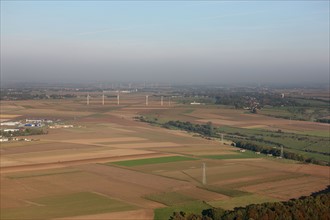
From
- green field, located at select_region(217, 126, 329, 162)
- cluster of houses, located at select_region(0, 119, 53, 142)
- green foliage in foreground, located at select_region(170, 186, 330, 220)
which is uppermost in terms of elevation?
cluster of houses, located at select_region(0, 119, 53, 142)

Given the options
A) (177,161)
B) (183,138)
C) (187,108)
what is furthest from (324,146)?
(187,108)

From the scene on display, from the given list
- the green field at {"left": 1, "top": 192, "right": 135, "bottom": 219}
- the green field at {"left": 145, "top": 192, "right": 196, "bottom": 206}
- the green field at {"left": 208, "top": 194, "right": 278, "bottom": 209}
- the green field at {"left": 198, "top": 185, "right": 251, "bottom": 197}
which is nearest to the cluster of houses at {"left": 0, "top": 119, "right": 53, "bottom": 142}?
the green field at {"left": 1, "top": 192, "right": 135, "bottom": 219}

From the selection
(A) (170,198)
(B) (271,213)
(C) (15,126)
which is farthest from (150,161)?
(C) (15,126)

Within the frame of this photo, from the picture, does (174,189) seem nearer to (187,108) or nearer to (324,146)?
(324,146)

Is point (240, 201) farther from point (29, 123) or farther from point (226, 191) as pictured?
point (29, 123)

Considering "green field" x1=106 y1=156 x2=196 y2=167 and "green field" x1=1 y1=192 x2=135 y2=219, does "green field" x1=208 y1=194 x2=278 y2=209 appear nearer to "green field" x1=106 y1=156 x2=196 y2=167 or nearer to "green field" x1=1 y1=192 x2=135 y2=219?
"green field" x1=1 y1=192 x2=135 y2=219

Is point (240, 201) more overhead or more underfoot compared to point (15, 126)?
more underfoot

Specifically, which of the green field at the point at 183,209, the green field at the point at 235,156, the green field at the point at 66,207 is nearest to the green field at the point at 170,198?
the green field at the point at 183,209
